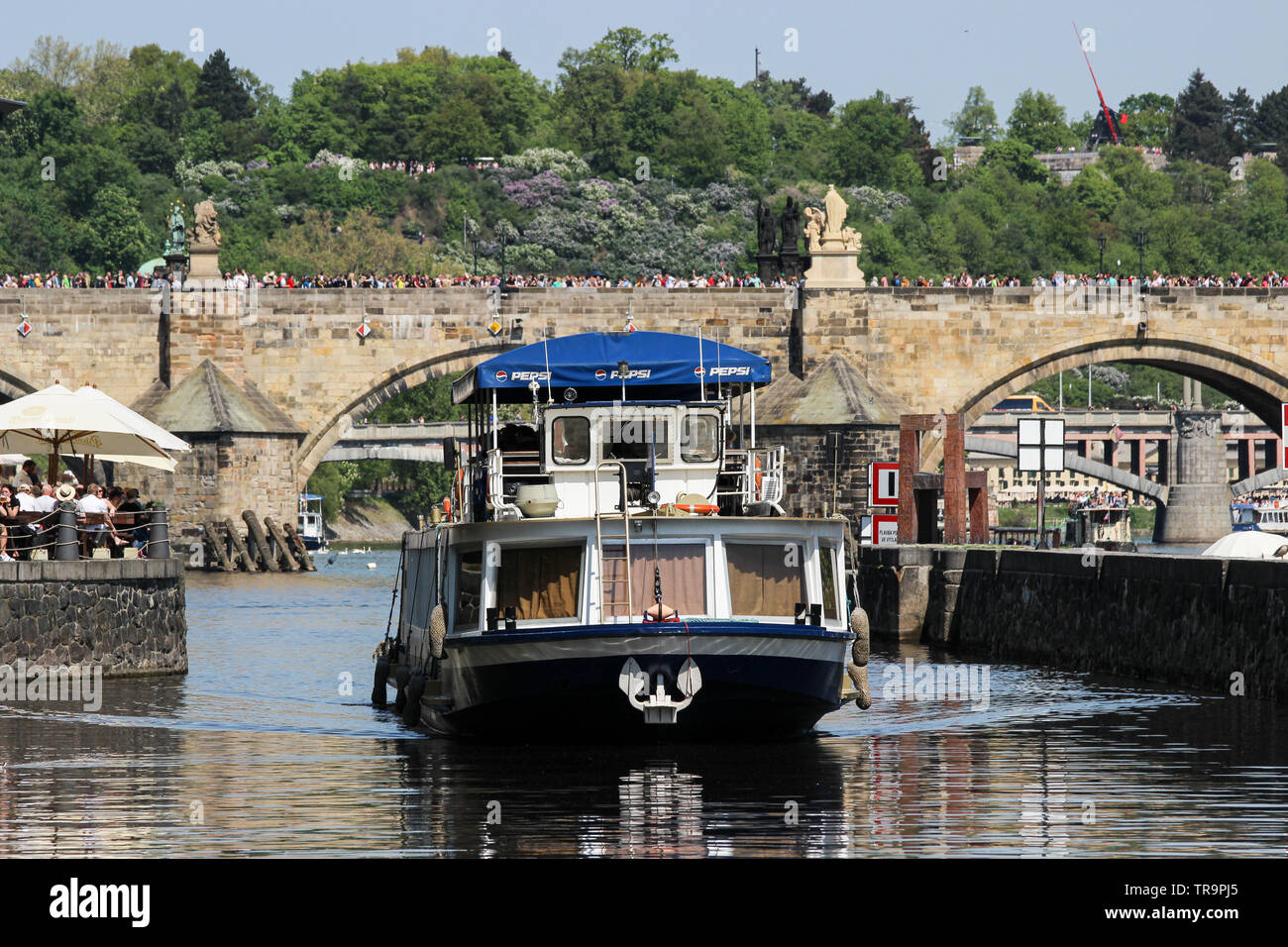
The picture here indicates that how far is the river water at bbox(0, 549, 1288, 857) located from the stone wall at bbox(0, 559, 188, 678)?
1.51 feet

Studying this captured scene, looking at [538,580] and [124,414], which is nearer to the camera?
[538,580]

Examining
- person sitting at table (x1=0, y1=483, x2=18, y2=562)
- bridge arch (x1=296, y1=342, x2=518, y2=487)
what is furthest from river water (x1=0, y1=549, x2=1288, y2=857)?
bridge arch (x1=296, y1=342, x2=518, y2=487)

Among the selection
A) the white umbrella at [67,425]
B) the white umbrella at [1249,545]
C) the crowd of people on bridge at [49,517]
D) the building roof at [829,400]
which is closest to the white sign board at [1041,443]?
the white umbrella at [1249,545]

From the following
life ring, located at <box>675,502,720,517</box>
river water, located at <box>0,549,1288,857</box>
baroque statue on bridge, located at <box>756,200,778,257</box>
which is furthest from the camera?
baroque statue on bridge, located at <box>756,200,778,257</box>

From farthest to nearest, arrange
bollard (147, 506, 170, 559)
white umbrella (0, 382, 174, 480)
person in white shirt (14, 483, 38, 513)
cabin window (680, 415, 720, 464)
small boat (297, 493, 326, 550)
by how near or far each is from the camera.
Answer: small boat (297, 493, 326, 550)
bollard (147, 506, 170, 559)
person in white shirt (14, 483, 38, 513)
white umbrella (0, 382, 174, 480)
cabin window (680, 415, 720, 464)

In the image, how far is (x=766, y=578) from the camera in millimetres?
20281

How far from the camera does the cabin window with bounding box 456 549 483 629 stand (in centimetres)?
2119

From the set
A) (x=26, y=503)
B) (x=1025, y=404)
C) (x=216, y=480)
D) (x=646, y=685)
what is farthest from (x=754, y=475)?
(x=1025, y=404)

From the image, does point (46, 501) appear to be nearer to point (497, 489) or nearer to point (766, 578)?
point (497, 489)

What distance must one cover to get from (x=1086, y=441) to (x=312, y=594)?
10294 centimetres

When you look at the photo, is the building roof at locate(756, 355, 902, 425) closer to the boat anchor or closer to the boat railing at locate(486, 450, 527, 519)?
the boat railing at locate(486, 450, 527, 519)

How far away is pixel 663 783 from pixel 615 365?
4843mm
